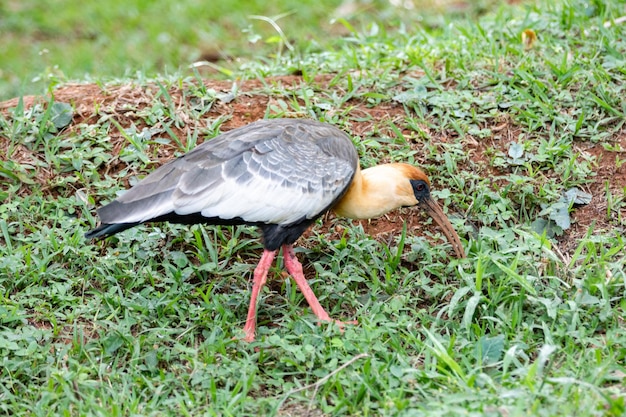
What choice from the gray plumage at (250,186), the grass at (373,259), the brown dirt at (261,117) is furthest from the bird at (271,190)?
the brown dirt at (261,117)

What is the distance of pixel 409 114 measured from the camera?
604 centimetres

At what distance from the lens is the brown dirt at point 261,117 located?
18.0ft

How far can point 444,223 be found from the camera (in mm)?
5055

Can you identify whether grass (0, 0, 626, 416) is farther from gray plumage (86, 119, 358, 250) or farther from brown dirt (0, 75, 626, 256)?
gray plumage (86, 119, 358, 250)

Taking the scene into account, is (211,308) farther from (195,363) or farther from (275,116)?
(275,116)

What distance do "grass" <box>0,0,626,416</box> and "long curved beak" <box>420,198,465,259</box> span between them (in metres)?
0.11

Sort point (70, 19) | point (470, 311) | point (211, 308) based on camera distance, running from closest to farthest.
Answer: point (470, 311) → point (211, 308) → point (70, 19)

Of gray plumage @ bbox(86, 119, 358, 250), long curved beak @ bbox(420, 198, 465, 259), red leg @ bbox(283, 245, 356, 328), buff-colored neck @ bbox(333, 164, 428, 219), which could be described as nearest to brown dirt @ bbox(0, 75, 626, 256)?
long curved beak @ bbox(420, 198, 465, 259)

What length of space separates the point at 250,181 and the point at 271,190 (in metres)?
0.12

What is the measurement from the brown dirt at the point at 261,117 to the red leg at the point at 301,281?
620 mm

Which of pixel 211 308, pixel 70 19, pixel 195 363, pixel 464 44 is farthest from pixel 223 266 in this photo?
pixel 70 19

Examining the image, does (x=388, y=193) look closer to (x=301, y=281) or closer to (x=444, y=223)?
(x=444, y=223)

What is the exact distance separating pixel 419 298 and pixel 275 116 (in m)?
1.80

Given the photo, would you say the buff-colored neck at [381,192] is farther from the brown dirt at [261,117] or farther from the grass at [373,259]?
the brown dirt at [261,117]
